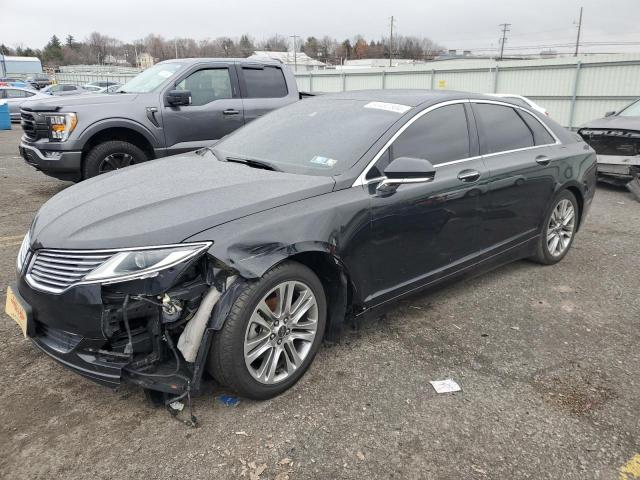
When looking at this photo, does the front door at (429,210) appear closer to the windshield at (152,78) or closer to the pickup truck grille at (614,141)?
the windshield at (152,78)

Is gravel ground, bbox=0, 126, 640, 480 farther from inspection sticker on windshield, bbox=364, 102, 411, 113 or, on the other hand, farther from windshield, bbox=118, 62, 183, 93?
windshield, bbox=118, 62, 183, 93

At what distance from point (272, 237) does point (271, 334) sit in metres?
0.53

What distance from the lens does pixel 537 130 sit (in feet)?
14.9

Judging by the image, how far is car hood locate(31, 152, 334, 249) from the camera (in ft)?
8.13

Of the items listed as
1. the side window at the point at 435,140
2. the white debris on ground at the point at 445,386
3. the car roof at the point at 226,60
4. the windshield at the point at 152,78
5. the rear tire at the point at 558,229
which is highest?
the car roof at the point at 226,60

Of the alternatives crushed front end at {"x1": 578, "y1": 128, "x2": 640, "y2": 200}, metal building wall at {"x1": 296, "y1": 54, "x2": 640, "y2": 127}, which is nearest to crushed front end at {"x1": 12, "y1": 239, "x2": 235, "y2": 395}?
crushed front end at {"x1": 578, "y1": 128, "x2": 640, "y2": 200}

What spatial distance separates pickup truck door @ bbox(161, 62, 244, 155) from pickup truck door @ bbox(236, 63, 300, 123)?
0.12m

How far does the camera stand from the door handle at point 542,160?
435 cm

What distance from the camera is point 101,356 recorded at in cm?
246

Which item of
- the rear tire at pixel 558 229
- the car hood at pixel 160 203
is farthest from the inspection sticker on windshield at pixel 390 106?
the rear tire at pixel 558 229

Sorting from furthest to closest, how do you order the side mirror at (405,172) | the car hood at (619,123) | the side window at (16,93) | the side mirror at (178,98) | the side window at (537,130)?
the side window at (16,93), the car hood at (619,123), the side mirror at (178,98), the side window at (537,130), the side mirror at (405,172)

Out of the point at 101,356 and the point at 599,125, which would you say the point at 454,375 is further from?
the point at 599,125

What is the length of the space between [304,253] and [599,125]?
7.68 metres

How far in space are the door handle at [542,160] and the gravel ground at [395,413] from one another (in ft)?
4.21
